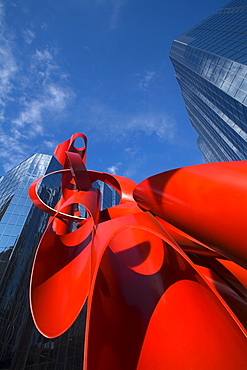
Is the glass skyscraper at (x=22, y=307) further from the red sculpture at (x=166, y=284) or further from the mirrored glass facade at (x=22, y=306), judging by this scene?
the red sculpture at (x=166, y=284)

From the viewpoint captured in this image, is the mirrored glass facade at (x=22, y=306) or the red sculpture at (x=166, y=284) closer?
the red sculpture at (x=166, y=284)

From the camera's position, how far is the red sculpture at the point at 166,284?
1.92 m

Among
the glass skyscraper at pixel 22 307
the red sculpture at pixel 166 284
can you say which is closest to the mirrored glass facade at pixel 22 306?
the glass skyscraper at pixel 22 307

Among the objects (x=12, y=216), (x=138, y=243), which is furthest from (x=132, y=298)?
(x=12, y=216)

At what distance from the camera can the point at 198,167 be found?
92.8 inches

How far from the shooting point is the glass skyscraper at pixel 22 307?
1380 centimetres

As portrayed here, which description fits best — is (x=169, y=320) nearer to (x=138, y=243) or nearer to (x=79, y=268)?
(x=138, y=243)

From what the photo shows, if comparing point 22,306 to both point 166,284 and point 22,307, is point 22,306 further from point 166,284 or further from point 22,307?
point 166,284

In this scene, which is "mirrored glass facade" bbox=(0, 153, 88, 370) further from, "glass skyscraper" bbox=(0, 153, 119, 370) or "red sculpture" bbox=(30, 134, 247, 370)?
"red sculpture" bbox=(30, 134, 247, 370)

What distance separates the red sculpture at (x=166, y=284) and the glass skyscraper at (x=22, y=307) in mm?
14486

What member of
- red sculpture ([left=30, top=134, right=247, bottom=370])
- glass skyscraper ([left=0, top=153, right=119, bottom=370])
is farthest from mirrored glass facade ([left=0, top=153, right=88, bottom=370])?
red sculpture ([left=30, top=134, right=247, bottom=370])

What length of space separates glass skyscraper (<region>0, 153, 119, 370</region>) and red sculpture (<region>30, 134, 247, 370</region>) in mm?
14486

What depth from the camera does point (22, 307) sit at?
15.8 m

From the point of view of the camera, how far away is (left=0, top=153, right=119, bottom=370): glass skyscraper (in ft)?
45.3
